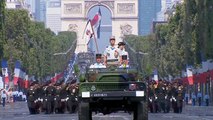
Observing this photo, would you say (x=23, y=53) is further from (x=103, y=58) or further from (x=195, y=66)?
(x=103, y=58)

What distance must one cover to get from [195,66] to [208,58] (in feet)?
44.2

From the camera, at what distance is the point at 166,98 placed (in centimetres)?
5309

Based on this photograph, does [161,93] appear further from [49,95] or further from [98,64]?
[98,64]

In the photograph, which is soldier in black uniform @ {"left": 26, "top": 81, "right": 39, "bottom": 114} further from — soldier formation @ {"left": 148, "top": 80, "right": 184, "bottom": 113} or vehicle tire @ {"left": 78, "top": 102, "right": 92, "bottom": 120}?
vehicle tire @ {"left": 78, "top": 102, "right": 92, "bottom": 120}

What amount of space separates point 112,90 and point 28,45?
4213 inches

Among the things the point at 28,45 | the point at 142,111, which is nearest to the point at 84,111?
the point at 142,111

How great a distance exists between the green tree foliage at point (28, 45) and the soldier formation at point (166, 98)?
1911 inches

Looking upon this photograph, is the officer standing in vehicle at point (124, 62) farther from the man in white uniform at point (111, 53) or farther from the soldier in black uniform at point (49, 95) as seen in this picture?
the soldier in black uniform at point (49, 95)

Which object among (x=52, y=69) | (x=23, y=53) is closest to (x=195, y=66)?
(x=23, y=53)

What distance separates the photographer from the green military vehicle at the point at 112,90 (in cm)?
2683

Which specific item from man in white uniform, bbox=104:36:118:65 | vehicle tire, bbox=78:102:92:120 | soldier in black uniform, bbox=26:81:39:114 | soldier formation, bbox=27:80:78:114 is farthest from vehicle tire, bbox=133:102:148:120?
soldier in black uniform, bbox=26:81:39:114

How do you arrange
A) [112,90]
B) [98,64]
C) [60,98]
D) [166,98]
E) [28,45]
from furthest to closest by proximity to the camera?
[28,45], [166,98], [60,98], [98,64], [112,90]

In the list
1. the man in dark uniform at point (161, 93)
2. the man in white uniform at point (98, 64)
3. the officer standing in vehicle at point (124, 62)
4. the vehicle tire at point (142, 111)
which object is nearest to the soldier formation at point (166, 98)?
the man in dark uniform at point (161, 93)

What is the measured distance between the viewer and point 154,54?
157625mm
